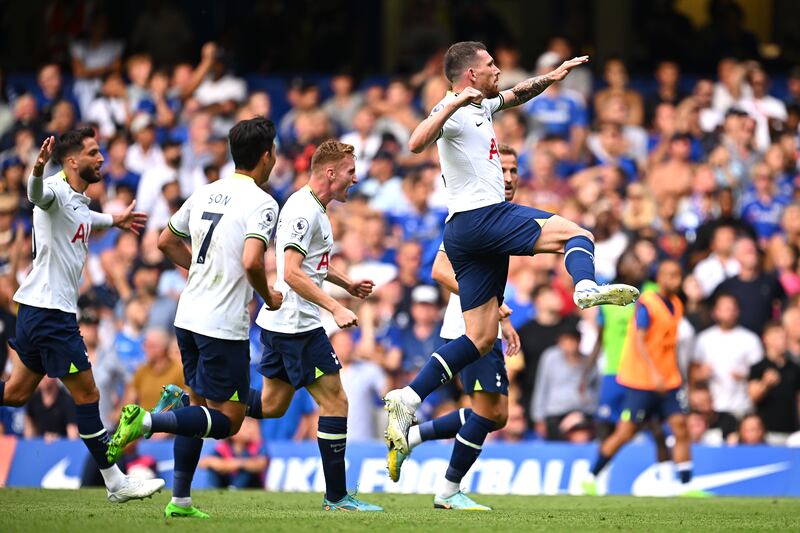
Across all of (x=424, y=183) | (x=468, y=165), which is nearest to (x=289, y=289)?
(x=468, y=165)

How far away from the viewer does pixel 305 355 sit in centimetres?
920

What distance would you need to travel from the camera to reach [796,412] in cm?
1468

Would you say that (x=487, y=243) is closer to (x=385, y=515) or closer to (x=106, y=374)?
(x=385, y=515)

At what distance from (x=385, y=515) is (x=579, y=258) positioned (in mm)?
2194

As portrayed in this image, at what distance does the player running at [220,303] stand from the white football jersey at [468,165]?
122 centimetres

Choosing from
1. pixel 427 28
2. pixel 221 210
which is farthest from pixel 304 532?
pixel 427 28

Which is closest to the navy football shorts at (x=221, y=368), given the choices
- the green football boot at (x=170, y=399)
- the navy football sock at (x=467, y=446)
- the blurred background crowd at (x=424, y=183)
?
the green football boot at (x=170, y=399)

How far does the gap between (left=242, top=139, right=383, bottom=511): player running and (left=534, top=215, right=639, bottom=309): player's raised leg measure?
129 centimetres

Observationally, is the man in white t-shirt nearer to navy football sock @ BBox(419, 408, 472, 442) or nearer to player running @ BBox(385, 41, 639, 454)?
navy football sock @ BBox(419, 408, 472, 442)

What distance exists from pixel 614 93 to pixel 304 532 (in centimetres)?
1171

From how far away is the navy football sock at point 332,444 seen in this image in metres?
9.20

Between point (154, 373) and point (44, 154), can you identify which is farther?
point (154, 373)

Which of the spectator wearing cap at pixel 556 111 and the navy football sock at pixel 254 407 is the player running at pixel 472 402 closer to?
the navy football sock at pixel 254 407

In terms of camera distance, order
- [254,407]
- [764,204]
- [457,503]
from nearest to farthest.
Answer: [254,407] < [457,503] < [764,204]
